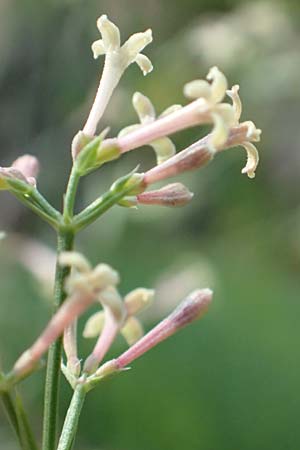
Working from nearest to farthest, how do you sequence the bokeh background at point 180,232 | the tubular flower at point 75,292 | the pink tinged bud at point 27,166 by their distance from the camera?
the tubular flower at point 75,292
the pink tinged bud at point 27,166
the bokeh background at point 180,232

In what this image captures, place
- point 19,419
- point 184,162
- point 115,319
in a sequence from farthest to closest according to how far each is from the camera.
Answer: point 184,162
point 19,419
point 115,319

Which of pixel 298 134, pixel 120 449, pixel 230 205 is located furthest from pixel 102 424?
pixel 298 134

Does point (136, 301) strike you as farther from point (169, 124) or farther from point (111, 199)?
point (169, 124)

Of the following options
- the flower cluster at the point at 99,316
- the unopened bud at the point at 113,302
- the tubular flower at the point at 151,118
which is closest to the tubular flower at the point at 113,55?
the tubular flower at the point at 151,118

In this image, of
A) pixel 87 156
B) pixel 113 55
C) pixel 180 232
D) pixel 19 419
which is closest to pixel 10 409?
pixel 19 419

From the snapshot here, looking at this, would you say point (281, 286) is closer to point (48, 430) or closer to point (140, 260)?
point (140, 260)

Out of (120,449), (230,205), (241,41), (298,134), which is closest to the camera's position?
(120,449)

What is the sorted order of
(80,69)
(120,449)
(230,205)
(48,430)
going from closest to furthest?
(48,430) < (120,449) < (80,69) < (230,205)

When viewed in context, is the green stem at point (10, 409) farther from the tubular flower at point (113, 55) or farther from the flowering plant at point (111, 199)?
the tubular flower at point (113, 55)
